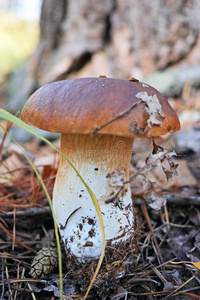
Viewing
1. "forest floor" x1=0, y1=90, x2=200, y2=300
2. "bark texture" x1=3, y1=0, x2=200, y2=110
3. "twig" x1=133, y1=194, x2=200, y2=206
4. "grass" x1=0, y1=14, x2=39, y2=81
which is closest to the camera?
"forest floor" x1=0, y1=90, x2=200, y2=300

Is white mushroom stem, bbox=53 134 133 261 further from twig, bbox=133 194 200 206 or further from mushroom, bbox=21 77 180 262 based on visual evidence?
twig, bbox=133 194 200 206

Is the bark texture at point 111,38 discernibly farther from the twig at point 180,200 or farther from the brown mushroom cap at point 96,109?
the brown mushroom cap at point 96,109

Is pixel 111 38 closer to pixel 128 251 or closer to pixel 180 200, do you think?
pixel 180 200

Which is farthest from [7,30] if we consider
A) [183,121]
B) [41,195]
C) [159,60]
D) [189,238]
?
[189,238]

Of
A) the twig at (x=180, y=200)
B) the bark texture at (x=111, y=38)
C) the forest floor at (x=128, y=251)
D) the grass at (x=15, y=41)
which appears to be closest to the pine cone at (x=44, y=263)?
the forest floor at (x=128, y=251)

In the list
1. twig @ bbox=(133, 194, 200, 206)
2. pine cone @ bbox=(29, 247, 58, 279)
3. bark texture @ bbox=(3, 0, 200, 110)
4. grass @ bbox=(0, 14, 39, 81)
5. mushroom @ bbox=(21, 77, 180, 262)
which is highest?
grass @ bbox=(0, 14, 39, 81)

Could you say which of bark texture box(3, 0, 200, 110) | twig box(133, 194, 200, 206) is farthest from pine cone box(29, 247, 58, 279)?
bark texture box(3, 0, 200, 110)
